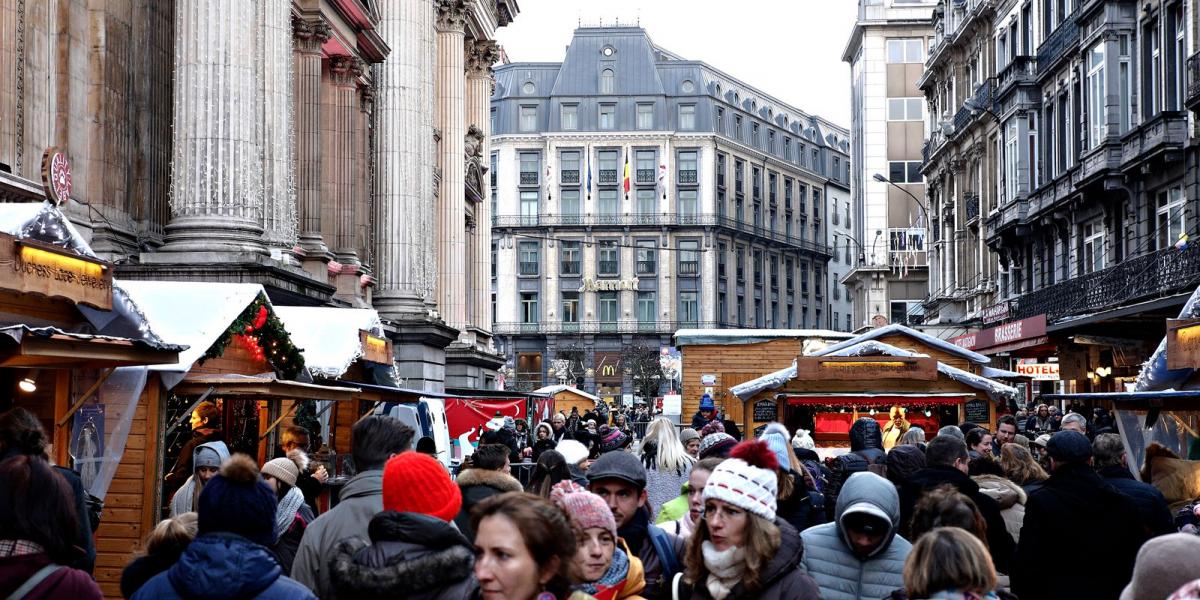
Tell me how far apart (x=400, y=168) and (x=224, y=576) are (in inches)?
1115

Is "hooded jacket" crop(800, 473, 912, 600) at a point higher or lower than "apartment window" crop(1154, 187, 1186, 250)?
lower

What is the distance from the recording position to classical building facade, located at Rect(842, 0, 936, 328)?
83.6 meters

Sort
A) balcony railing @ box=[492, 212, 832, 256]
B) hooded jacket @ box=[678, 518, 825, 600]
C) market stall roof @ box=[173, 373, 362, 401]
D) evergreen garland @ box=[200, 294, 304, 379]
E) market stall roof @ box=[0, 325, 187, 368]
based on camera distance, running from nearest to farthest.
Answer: hooded jacket @ box=[678, 518, 825, 600] → market stall roof @ box=[0, 325, 187, 368] → market stall roof @ box=[173, 373, 362, 401] → evergreen garland @ box=[200, 294, 304, 379] → balcony railing @ box=[492, 212, 832, 256]

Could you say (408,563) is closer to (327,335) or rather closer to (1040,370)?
(327,335)

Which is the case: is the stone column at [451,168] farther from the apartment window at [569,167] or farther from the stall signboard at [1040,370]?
the apartment window at [569,167]

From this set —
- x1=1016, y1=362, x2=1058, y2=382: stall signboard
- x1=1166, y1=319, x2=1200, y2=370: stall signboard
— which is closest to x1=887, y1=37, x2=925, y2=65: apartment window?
x1=1016, y1=362, x2=1058, y2=382: stall signboard

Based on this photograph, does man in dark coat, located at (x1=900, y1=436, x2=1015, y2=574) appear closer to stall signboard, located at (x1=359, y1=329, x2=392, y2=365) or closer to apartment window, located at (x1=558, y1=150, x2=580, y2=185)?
stall signboard, located at (x1=359, y1=329, x2=392, y2=365)

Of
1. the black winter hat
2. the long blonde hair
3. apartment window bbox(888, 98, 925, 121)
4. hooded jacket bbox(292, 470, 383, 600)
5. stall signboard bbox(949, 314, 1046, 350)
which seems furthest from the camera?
apartment window bbox(888, 98, 925, 121)

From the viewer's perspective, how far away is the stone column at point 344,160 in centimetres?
3042

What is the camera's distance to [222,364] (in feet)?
49.2

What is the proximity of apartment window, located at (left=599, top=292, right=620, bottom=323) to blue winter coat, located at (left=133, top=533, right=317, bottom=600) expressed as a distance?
108402 millimetres

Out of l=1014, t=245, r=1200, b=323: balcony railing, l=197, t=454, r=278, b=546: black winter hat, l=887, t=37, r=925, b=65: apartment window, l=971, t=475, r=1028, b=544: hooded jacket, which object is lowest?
l=971, t=475, r=1028, b=544: hooded jacket

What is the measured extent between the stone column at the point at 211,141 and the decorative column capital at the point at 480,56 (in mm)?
27417

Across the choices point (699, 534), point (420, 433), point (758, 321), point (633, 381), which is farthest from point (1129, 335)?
point (758, 321)
